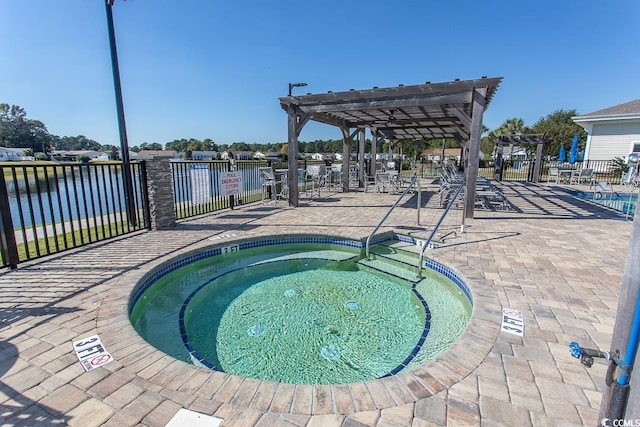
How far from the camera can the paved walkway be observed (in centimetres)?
171

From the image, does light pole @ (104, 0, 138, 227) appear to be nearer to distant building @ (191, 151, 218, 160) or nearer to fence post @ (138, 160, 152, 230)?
fence post @ (138, 160, 152, 230)

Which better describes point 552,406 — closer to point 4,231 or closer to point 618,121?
point 4,231

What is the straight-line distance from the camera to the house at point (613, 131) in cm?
1761

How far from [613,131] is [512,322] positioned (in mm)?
23444

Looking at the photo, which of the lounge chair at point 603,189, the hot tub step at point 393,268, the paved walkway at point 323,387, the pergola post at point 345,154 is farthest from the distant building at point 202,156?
the paved walkway at point 323,387

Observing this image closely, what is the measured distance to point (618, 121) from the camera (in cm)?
1806

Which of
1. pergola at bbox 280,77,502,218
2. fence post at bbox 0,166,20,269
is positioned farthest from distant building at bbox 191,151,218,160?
fence post at bbox 0,166,20,269

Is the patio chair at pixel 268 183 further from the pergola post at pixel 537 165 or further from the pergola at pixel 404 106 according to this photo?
the pergola post at pixel 537 165

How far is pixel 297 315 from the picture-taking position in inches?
138

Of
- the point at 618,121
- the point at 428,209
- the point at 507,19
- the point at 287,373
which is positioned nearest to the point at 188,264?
the point at 287,373

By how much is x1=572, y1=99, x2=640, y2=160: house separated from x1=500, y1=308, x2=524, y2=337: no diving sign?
22.1m

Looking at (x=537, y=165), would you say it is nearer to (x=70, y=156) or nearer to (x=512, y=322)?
(x=512, y=322)

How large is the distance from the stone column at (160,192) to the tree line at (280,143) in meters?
11.6

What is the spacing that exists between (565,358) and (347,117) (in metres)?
10.3
